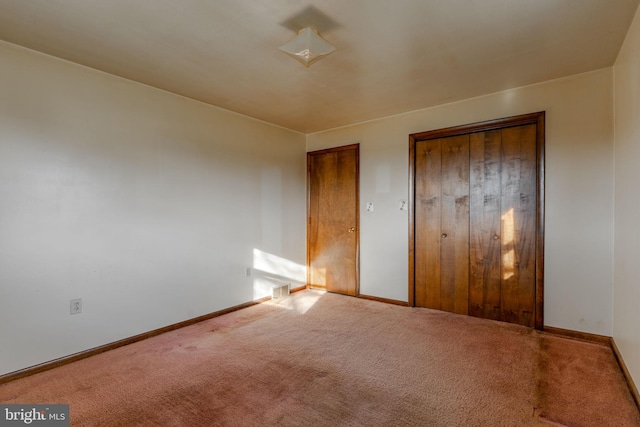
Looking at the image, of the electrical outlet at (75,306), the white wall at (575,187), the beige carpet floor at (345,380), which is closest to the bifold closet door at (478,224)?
the white wall at (575,187)

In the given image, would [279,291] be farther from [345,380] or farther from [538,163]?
[538,163]

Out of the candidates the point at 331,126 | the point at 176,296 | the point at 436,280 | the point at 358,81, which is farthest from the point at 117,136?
the point at 436,280

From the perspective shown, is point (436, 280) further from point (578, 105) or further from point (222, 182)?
point (222, 182)

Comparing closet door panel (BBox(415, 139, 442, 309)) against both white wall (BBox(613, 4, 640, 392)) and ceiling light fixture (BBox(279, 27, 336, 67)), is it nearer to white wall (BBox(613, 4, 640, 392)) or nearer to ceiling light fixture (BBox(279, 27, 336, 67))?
white wall (BBox(613, 4, 640, 392))

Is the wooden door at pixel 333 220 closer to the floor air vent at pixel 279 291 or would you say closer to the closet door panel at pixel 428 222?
the floor air vent at pixel 279 291

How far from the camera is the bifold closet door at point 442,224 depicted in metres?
3.58

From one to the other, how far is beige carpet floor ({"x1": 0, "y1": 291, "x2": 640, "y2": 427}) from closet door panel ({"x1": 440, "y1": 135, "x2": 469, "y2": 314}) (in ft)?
1.43

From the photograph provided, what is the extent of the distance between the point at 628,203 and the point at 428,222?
5.97 ft

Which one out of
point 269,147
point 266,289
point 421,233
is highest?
point 269,147

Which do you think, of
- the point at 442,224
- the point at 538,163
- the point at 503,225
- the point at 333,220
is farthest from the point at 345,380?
the point at 538,163

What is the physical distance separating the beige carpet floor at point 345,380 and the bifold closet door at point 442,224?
0.51 metres

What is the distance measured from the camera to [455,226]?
362 centimetres

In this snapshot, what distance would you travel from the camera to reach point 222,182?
3.70 meters

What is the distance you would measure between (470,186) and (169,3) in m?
3.23
